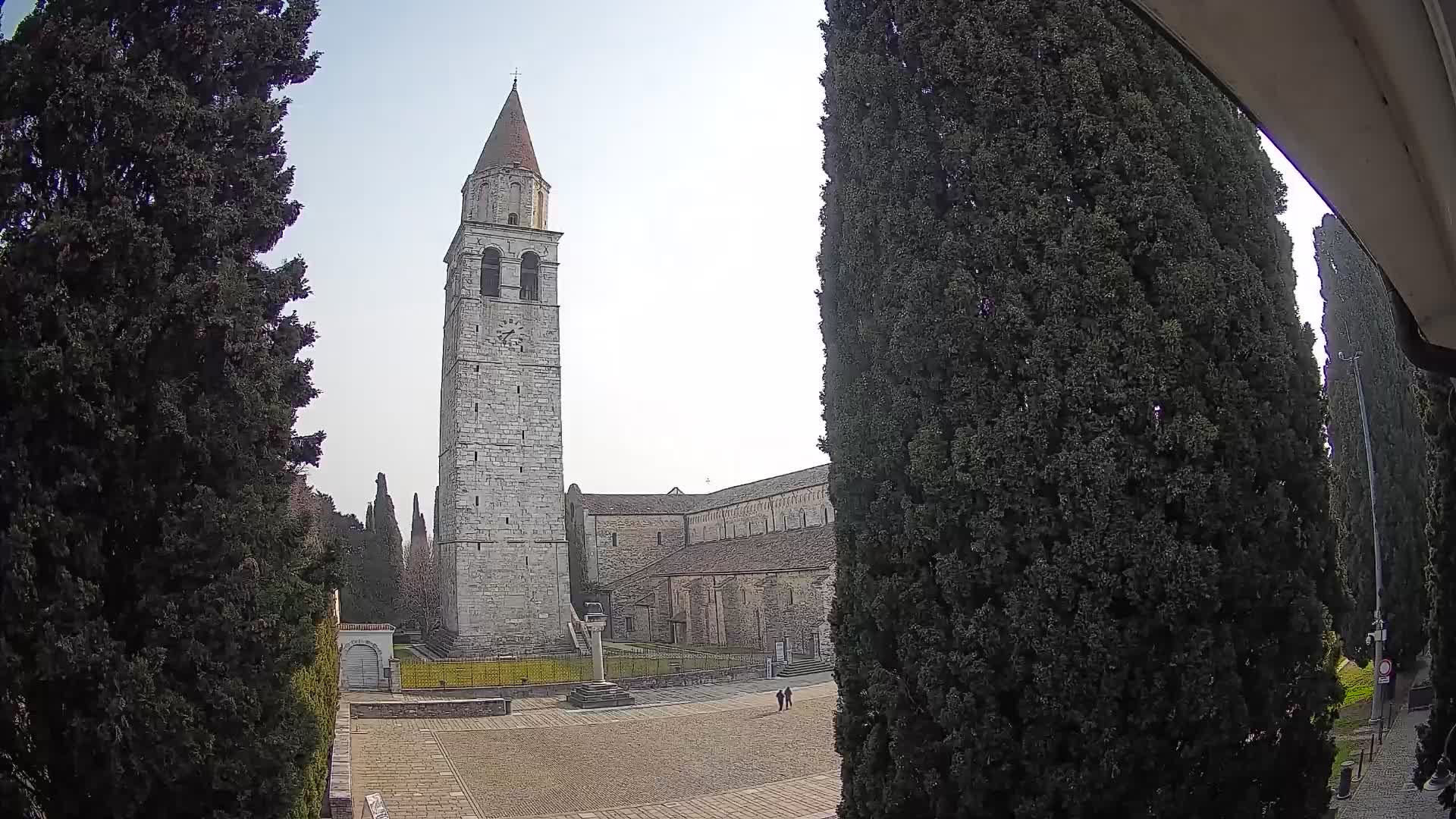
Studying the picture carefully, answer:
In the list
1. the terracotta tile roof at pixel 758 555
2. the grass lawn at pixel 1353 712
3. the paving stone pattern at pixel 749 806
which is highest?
the terracotta tile roof at pixel 758 555

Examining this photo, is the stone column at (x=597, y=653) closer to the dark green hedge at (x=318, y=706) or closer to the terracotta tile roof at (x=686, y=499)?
the dark green hedge at (x=318, y=706)

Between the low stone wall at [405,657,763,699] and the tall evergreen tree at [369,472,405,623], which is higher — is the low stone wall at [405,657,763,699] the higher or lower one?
the lower one

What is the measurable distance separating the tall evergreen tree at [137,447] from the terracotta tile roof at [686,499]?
117 feet

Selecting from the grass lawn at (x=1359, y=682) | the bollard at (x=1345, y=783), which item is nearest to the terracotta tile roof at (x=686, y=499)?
the grass lawn at (x=1359, y=682)

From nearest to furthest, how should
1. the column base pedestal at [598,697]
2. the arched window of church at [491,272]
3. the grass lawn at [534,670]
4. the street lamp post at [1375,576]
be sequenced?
the street lamp post at [1375,576]
the column base pedestal at [598,697]
the grass lawn at [534,670]
the arched window of church at [491,272]

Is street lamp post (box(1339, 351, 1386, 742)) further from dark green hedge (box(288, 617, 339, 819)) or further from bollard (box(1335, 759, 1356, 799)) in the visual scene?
dark green hedge (box(288, 617, 339, 819))

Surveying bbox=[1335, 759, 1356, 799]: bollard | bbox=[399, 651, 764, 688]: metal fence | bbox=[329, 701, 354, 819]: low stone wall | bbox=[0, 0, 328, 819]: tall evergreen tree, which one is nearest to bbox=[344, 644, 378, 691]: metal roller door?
bbox=[399, 651, 764, 688]: metal fence

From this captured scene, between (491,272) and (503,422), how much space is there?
241 inches

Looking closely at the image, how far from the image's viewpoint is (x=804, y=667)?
30.4m

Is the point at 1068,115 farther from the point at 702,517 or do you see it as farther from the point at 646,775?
the point at 702,517

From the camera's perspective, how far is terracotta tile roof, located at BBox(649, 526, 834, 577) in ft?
109

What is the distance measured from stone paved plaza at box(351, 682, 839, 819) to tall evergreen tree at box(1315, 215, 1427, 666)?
11.1 metres

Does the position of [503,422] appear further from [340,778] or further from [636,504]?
[340,778]

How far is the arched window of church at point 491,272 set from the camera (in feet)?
115
